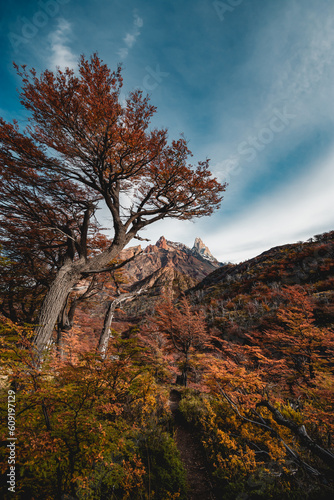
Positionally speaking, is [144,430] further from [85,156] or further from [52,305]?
[85,156]

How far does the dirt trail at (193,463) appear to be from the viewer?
3400 mm

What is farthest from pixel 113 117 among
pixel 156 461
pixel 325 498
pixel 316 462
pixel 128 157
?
pixel 316 462

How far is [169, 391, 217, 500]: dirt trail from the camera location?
3.40 metres

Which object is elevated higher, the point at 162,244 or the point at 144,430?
the point at 162,244

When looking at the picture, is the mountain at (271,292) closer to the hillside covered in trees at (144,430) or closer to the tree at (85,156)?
the hillside covered in trees at (144,430)

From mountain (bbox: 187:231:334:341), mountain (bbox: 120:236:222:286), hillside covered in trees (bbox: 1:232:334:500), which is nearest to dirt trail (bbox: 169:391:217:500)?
hillside covered in trees (bbox: 1:232:334:500)

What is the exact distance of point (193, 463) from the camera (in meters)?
4.37

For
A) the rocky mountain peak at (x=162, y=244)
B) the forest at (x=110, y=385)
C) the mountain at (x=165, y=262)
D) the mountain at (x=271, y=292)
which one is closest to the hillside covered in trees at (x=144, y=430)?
the forest at (x=110, y=385)

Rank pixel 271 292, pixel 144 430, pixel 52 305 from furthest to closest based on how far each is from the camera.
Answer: pixel 271 292, pixel 144 430, pixel 52 305

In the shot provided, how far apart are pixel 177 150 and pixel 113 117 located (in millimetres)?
1705

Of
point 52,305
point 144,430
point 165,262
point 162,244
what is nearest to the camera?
point 52,305

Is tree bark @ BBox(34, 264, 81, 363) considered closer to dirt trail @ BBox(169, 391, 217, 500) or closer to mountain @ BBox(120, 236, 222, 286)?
dirt trail @ BBox(169, 391, 217, 500)

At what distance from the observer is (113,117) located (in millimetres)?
3814

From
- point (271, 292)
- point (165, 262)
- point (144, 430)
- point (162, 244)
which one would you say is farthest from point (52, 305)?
point (162, 244)
